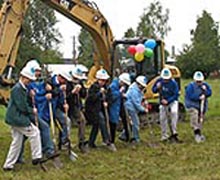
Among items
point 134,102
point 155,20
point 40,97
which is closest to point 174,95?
point 134,102

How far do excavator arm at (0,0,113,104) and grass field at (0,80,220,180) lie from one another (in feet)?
6.65

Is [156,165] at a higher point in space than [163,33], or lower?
lower

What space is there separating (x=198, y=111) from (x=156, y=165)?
388cm

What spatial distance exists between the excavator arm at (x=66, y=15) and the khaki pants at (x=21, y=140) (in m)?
3.72

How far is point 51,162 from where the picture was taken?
1331 centimetres

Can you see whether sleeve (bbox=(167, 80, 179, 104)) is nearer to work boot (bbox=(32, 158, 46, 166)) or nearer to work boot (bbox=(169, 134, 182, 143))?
work boot (bbox=(169, 134, 182, 143))

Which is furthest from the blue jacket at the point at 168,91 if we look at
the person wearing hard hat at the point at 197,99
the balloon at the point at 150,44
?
the balloon at the point at 150,44

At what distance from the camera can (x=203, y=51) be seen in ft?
216

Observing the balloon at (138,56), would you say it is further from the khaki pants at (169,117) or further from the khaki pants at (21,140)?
the khaki pants at (21,140)

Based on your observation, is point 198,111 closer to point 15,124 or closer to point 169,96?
point 169,96

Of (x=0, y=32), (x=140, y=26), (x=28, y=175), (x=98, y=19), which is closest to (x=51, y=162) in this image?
(x=28, y=175)

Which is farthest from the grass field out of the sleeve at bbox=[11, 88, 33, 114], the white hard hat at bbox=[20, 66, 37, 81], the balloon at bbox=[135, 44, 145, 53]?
the balloon at bbox=[135, 44, 145, 53]

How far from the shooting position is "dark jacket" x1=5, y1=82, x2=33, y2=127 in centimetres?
1246

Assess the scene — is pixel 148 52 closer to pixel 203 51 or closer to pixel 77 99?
pixel 77 99
